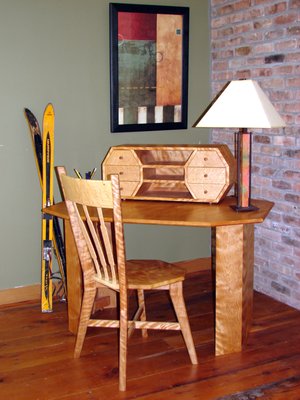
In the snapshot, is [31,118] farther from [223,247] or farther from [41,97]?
[223,247]

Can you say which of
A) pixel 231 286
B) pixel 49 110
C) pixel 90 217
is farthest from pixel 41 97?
pixel 231 286

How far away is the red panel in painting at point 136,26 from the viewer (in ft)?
11.8

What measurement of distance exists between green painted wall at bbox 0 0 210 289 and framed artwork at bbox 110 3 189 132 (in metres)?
0.06

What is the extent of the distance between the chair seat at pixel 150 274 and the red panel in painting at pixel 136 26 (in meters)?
1.55

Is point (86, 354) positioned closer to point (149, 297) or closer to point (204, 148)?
point (149, 297)

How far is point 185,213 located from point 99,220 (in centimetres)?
46

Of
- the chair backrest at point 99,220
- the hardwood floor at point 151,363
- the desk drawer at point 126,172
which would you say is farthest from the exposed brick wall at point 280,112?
the chair backrest at point 99,220

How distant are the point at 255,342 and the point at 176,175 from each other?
0.98 m

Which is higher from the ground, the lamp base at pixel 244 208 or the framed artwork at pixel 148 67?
the framed artwork at pixel 148 67

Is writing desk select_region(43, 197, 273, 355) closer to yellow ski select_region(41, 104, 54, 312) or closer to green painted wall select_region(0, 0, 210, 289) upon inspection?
yellow ski select_region(41, 104, 54, 312)

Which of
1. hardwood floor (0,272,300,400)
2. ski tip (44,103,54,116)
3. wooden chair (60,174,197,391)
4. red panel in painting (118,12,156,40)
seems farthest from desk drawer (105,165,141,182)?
red panel in painting (118,12,156,40)

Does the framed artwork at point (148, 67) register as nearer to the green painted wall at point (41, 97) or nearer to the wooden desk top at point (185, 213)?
the green painted wall at point (41, 97)

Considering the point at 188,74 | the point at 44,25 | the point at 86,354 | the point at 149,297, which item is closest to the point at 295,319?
the point at 149,297

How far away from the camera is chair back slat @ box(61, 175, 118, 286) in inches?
94.0
